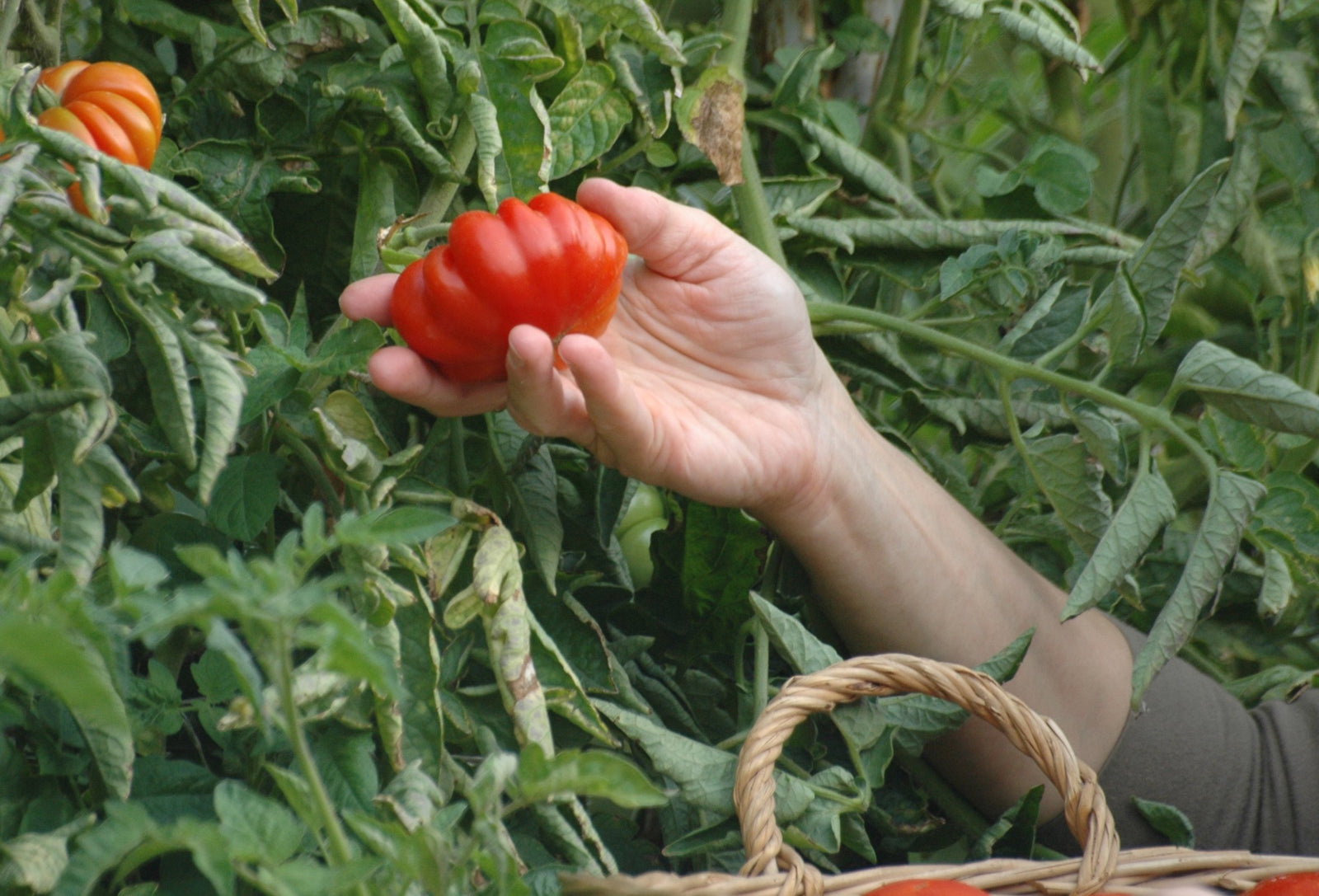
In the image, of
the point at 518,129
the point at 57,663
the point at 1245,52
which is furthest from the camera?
the point at 1245,52

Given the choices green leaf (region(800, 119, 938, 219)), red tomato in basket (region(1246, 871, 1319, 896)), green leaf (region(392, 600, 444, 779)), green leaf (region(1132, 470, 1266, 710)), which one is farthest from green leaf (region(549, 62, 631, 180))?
red tomato in basket (region(1246, 871, 1319, 896))

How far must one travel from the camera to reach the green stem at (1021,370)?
29.8 inches

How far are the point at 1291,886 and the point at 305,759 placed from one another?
54 centimetres

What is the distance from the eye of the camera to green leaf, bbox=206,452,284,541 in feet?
1.91

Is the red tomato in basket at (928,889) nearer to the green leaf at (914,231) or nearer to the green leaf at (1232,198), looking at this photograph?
the green leaf at (914,231)

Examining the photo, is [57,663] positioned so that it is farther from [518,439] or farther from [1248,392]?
[1248,392]

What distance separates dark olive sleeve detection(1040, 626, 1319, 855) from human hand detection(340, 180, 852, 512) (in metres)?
0.39

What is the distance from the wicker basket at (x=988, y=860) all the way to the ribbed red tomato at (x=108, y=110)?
45 centimetres

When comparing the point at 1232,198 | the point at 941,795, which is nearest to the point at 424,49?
the point at 941,795

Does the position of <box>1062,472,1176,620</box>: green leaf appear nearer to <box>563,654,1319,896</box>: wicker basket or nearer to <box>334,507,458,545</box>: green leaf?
<box>563,654,1319,896</box>: wicker basket

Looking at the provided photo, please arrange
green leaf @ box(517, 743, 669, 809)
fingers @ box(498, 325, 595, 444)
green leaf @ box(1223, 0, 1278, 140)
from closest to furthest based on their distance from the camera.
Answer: green leaf @ box(517, 743, 669, 809), fingers @ box(498, 325, 595, 444), green leaf @ box(1223, 0, 1278, 140)

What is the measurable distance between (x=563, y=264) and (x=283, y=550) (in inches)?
13.2

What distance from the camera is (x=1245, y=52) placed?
0.98m

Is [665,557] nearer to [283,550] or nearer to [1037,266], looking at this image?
[1037,266]
